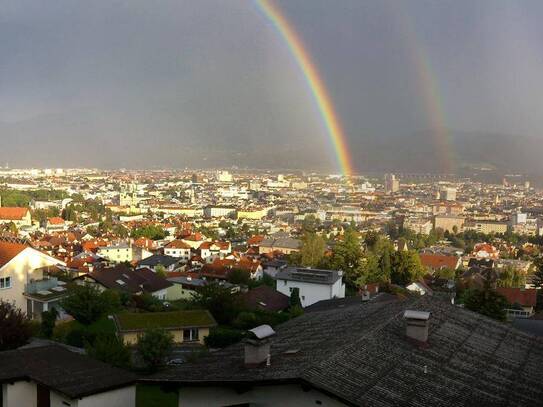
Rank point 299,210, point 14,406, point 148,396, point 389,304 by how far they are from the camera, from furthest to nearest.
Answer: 1. point 299,210
2. point 148,396
3. point 389,304
4. point 14,406

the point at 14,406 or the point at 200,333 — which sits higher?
the point at 14,406

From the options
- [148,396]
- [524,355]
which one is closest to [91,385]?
[148,396]

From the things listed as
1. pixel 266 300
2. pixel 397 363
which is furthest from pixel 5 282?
pixel 397 363

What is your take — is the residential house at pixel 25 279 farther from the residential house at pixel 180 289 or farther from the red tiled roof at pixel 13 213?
the red tiled roof at pixel 13 213

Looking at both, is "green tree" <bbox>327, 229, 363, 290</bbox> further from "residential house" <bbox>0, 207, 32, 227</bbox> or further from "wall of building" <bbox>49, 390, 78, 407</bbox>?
"residential house" <bbox>0, 207, 32, 227</bbox>

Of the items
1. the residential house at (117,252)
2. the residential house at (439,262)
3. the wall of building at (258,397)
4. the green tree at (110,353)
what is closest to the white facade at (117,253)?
the residential house at (117,252)

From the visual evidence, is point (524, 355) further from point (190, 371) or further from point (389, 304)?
point (190, 371)
